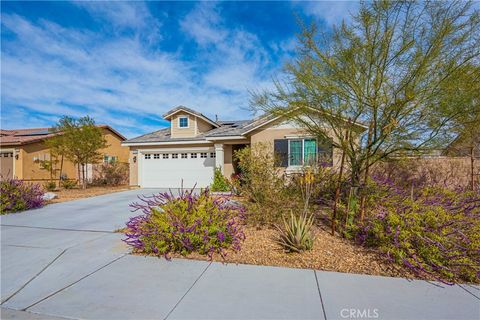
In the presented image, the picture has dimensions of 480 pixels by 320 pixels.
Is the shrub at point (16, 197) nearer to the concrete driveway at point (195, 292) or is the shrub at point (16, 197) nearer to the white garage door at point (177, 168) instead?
the concrete driveway at point (195, 292)

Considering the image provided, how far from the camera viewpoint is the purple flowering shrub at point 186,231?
4.61m

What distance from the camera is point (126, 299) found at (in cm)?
320

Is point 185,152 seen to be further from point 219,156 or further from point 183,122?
point 219,156

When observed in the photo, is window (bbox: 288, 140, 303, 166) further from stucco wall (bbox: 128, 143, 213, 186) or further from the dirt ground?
the dirt ground

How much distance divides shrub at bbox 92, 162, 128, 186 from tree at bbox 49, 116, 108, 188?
307 cm

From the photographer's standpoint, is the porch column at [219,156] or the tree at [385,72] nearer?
the tree at [385,72]

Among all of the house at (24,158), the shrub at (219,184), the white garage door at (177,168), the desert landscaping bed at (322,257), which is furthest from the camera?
the house at (24,158)

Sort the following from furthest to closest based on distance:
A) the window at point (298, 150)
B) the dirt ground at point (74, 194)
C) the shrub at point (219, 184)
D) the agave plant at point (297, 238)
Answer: the shrub at point (219, 184), the window at point (298, 150), the dirt ground at point (74, 194), the agave plant at point (297, 238)

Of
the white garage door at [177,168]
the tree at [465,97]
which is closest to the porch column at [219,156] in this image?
the white garage door at [177,168]

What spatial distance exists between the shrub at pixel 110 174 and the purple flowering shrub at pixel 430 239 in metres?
18.7

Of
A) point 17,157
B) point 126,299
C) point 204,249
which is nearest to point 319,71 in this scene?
point 204,249

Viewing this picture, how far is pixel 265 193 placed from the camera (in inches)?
273

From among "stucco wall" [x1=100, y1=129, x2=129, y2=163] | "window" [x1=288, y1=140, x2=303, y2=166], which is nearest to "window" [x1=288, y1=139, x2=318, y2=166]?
"window" [x1=288, y1=140, x2=303, y2=166]

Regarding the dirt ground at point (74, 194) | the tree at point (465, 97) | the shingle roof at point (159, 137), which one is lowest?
the dirt ground at point (74, 194)
